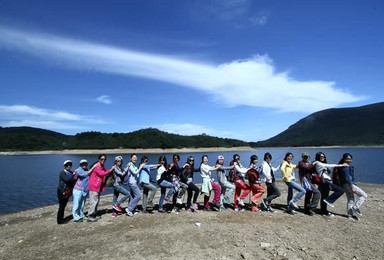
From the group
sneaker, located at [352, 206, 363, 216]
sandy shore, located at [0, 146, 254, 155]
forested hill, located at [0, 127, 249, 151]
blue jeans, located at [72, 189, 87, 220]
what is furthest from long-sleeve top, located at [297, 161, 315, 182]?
forested hill, located at [0, 127, 249, 151]

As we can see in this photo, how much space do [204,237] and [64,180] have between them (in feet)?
16.7

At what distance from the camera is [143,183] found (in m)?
10.1

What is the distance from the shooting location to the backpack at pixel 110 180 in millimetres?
9821

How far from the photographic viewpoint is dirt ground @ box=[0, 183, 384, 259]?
6.60 metres

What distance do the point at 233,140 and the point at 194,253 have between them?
168957 mm

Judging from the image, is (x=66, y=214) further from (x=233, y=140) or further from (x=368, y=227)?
(x=233, y=140)

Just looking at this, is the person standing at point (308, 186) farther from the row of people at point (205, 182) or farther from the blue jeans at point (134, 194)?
the blue jeans at point (134, 194)

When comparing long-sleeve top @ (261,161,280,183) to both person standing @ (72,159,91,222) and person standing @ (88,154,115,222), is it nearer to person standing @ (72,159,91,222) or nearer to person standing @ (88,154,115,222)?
person standing @ (88,154,115,222)

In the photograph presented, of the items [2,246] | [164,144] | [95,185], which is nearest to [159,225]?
[95,185]

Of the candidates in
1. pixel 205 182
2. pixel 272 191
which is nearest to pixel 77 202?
pixel 205 182

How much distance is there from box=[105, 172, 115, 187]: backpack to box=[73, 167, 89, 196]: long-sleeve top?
676mm

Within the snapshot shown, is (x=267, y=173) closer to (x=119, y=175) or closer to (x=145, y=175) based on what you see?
(x=145, y=175)

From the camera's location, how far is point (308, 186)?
992 centimetres

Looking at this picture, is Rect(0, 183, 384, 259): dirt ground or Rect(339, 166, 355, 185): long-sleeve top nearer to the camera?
Rect(0, 183, 384, 259): dirt ground
